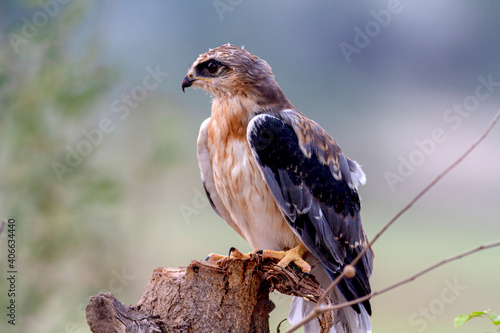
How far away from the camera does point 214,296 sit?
189cm

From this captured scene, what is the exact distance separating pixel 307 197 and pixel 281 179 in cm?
14

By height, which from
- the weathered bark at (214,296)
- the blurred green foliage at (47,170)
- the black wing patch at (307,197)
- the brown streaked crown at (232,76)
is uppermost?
the blurred green foliage at (47,170)

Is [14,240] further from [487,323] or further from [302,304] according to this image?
[487,323]

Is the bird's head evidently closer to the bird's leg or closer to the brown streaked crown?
the brown streaked crown

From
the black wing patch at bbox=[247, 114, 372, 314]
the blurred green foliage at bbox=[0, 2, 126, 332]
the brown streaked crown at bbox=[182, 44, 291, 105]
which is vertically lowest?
the black wing patch at bbox=[247, 114, 372, 314]

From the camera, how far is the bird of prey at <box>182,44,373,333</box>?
2.12 metres

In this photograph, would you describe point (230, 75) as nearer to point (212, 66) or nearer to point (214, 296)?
point (212, 66)

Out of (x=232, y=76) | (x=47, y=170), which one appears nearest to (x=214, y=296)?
(x=232, y=76)

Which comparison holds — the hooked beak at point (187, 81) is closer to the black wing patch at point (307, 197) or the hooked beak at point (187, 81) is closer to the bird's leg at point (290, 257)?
the black wing patch at point (307, 197)

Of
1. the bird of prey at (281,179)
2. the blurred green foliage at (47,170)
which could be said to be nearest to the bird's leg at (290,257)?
the bird of prey at (281,179)

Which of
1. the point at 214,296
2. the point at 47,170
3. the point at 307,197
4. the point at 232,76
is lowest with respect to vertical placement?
the point at 214,296

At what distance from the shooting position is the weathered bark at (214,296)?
1.84 meters

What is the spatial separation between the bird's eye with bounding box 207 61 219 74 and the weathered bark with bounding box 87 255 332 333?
34.4 inches

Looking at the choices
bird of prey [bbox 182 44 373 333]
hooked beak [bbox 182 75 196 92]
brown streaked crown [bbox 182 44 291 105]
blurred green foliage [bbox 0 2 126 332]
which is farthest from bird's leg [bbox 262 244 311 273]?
blurred green foliage [bbox 0 2 126 332]
